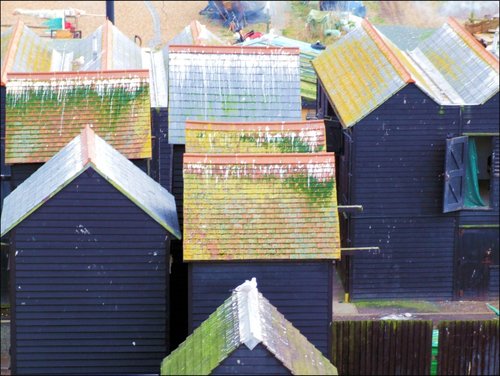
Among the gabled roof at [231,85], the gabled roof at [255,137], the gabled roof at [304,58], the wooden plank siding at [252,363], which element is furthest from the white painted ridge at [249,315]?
the gabled roof at [304,58]

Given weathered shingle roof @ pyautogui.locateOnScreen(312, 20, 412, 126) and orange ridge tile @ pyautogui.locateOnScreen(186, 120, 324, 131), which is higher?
weathered shingle roof @ pyautogui.locateOnScreen(312, 20, 412, 126)

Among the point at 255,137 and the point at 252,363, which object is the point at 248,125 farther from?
the point at 252,363

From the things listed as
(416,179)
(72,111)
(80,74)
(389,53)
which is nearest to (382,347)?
(416,179)

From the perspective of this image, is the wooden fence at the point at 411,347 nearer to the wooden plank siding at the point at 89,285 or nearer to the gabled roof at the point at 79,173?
the wooden plank siding at the point at 89,285

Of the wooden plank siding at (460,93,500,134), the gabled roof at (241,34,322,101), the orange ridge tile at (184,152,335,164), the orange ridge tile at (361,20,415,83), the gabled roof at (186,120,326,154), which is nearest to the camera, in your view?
the orange ridge tile at (184,152,335,164)

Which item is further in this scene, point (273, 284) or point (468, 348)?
point (468, 348)

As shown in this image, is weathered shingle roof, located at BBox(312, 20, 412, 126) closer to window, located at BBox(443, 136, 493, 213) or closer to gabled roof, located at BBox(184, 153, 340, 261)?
window, located at BBox(443, 136, 493, 213)

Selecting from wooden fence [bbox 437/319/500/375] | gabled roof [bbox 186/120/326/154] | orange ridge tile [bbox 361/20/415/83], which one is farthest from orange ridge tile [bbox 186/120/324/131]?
wooden fence [bbox 437/319/500/375]
